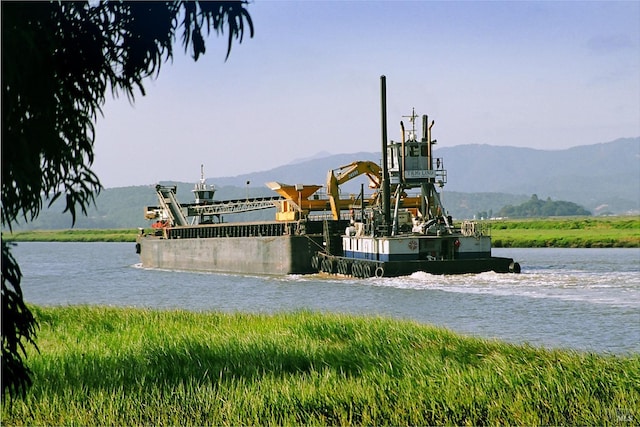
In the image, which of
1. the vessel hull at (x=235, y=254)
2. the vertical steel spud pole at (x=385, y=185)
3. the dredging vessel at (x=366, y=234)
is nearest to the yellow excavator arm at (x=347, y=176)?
the dredging vessel at (x=366, y=234)

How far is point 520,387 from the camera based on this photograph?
11000 millimetres

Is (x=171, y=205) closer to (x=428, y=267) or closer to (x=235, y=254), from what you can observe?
(x=235, y=254)

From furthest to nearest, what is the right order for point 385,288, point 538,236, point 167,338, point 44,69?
point 538,236 < point 385,288 < point 167,338 < point 44,69

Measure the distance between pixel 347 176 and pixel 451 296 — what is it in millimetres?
21876

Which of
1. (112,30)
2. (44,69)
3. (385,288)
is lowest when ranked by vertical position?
(385,288)

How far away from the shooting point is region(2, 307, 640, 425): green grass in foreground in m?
10.1

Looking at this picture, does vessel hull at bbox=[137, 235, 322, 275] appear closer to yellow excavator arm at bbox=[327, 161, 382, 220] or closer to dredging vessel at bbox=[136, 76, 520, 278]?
dredging vessel at bbox=[136, 76, 520, 278]

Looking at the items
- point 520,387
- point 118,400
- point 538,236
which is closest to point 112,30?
point 118,400

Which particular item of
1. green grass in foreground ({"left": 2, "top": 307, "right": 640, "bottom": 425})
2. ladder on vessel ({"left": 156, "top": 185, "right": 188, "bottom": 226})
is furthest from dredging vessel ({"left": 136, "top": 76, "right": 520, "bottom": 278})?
green grass in foreground ({"left": 2, "top": 307, "right": 640, "bottom": 425})

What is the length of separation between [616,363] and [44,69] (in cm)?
970

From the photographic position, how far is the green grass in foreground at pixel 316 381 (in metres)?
10.1

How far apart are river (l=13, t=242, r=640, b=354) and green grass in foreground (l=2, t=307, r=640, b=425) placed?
4.83m

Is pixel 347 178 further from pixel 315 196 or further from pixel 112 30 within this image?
pixel 112 30

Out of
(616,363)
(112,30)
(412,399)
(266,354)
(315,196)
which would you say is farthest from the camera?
(315,196)
